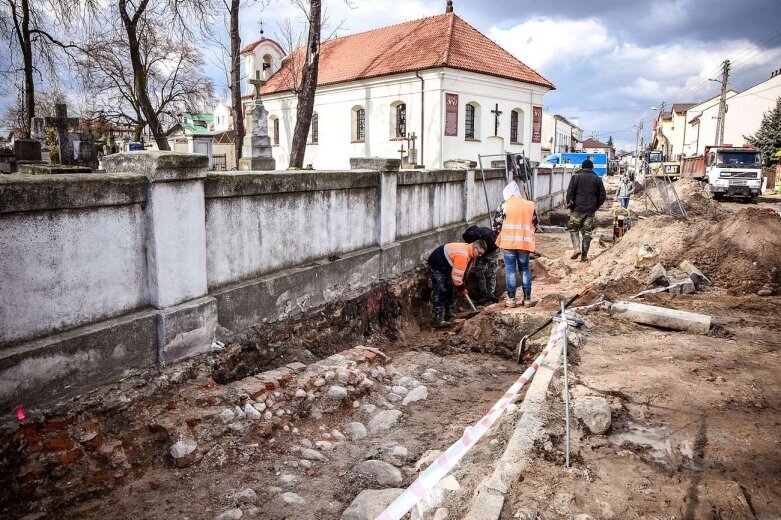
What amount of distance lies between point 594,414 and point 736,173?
23.0 m

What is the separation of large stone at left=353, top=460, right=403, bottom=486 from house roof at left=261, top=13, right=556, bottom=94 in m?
21.5

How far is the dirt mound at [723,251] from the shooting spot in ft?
26.0

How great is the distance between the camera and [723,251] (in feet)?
28.3

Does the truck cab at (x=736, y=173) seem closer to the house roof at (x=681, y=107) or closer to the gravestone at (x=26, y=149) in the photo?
the gravestone at (x=26, y=149)

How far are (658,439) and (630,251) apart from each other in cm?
652

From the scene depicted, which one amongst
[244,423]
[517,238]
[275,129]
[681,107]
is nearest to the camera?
[244,423]

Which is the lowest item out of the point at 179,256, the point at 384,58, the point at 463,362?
the point at 463,362

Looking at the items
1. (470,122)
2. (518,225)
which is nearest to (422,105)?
(470,122)

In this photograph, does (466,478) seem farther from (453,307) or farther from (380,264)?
(453,307)

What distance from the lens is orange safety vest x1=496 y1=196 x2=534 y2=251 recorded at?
7516 millimetres

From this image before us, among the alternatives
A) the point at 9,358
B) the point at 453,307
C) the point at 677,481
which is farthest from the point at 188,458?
the point at 453,307

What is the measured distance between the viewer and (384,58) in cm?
2617

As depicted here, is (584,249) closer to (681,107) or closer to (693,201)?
(693,201)

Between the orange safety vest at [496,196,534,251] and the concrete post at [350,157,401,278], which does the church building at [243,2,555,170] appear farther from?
the concrete post at [350,157,401,278]
